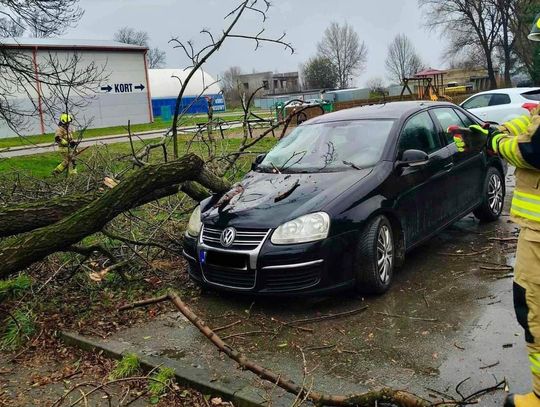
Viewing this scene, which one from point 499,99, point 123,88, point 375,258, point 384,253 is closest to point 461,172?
point 384,253

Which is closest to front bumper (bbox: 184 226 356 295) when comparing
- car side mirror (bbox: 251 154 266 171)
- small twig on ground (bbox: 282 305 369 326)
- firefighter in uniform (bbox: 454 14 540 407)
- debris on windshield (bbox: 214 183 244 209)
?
small twig on ground (bbox: 282 305 369 326)

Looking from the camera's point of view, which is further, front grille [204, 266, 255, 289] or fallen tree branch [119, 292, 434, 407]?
front grille [204, 266, 255, 289]

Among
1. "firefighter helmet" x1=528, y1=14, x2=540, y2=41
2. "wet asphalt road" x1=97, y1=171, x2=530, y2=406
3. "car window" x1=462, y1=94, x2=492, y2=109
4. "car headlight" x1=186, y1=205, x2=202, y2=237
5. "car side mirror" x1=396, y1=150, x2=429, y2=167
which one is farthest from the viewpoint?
"car window" x1=462, y1=94, x2=492, y2=109

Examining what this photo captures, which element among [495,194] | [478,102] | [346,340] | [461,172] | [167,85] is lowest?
[346,340]

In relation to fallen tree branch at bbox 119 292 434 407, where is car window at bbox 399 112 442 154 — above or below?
above

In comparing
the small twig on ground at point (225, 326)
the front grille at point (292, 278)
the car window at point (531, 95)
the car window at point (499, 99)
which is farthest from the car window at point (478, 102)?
the small twig on ground at point (225, 326)

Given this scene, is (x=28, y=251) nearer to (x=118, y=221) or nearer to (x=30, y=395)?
(x=30, y=395)

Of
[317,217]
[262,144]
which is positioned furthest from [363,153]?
[262,144]

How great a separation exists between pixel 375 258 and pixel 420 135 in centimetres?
189

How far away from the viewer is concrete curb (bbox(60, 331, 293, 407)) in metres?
3.44

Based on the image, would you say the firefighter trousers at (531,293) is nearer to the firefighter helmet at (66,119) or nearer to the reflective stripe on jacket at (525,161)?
the reflective stripe on jacket at (525,161)

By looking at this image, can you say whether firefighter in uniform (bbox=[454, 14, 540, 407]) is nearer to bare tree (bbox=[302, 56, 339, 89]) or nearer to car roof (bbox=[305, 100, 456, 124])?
car roof (bbox=[305, 100, 456, 124])

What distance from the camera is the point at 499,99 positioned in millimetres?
15531

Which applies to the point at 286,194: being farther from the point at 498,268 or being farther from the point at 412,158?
the point at 498,268
